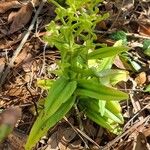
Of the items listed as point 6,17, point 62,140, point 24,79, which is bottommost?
point 62,140

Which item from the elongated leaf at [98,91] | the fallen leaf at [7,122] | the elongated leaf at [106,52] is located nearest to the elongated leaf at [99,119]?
the elongated leaf at [98,91]

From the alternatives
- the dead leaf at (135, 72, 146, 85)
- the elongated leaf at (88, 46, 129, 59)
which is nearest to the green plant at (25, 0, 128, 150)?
the elongated leaf at (88, 46, 129, 59)

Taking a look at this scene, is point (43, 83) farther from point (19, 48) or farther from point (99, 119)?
point (19, 48)

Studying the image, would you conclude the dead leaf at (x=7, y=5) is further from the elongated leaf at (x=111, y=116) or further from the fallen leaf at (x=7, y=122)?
the fallen leaf at (x=7, y=122)

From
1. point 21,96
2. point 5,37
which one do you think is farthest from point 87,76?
point 5,37

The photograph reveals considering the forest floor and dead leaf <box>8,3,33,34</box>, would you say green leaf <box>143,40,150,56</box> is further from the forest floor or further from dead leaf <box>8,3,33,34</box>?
dead leaf <box>8,3,33,34</box>

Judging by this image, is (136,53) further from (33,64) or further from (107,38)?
(33,64)

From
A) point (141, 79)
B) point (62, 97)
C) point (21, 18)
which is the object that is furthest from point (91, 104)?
point (21, 18)
